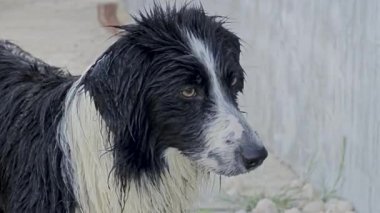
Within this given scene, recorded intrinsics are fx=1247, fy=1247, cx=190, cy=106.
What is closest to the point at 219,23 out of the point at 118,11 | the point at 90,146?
the point at 90,146

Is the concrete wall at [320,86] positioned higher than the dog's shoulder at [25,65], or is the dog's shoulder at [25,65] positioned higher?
the dog's shoulder at [25,65]

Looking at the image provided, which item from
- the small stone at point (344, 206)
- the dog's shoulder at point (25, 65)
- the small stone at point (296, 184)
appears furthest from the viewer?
the small stone at point (296, 184)

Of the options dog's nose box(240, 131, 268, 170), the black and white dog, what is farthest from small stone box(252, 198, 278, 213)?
dog's nose box(240, 131, 268, 170)

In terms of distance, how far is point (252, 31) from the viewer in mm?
7602

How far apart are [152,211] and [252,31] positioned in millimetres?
3052

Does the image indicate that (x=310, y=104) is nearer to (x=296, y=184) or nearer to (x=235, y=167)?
(x=296, y=184)

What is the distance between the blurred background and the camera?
20.3 ft

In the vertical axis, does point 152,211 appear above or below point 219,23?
below

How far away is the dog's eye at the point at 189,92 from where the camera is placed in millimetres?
4422

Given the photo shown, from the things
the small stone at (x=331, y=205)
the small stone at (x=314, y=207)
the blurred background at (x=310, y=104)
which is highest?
the blurred background at (x=310, y=104)

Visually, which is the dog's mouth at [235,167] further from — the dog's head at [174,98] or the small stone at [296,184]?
the small stone at [296,184]

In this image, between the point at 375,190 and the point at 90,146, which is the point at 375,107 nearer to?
the point at 375,190

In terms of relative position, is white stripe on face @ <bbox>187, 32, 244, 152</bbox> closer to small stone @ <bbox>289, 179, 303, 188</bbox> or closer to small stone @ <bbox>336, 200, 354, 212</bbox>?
small stone @ <bbox>336, 200, 354, 212</bbox>

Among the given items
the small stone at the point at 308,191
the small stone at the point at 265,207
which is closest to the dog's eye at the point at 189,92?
the small stone at the point at 265,207
